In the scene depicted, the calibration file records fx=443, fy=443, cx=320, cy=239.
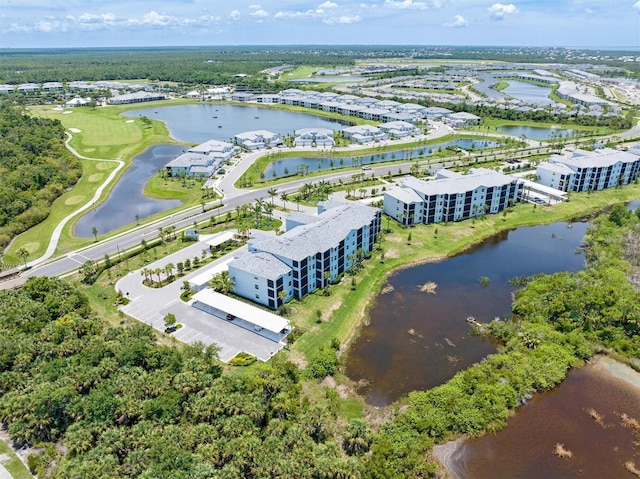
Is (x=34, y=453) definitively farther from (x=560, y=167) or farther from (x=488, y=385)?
(x=560, y=167)

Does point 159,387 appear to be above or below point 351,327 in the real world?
above

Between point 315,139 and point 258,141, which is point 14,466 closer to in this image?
point 258,141

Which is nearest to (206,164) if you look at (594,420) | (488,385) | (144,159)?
(144,159)

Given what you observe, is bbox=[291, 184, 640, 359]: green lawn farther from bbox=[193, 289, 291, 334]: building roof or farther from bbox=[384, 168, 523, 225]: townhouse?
bbox=[193, 289, 291, 334]: building roof

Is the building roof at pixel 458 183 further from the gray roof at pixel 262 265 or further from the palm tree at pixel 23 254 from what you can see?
the palm tree at pixel 23 254

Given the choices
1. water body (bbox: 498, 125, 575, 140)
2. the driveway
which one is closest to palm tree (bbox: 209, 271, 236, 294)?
the driveway

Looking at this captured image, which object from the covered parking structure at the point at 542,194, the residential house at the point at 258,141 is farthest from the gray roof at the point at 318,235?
the residential house at the point at 258,141
